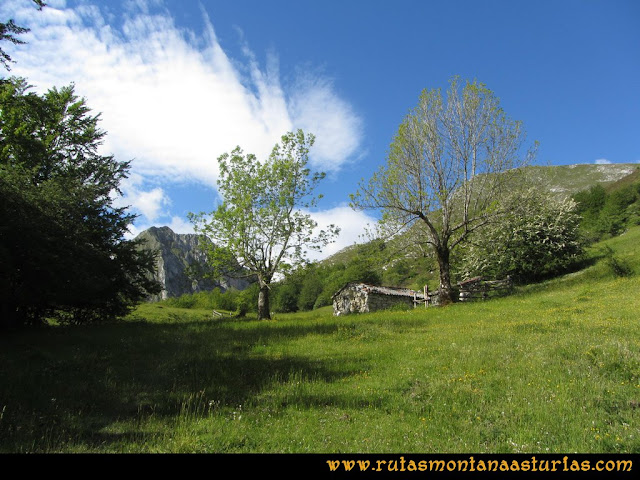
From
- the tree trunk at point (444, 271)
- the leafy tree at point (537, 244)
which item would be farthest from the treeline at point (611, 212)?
the tree trunk at point (444, 271)

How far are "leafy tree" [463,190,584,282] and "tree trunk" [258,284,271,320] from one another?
756 inches

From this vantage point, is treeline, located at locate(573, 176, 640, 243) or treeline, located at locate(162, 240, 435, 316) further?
treeline, located at locate(573, 176, 640, 243)

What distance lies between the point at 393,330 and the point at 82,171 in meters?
24.1

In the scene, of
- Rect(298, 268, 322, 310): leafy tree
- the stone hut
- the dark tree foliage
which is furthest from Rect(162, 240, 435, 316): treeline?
the dark tree foliage

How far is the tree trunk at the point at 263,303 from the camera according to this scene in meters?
25.1

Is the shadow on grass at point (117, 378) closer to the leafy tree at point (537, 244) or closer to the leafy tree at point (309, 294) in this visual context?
the leafy tree at point (537, 244)

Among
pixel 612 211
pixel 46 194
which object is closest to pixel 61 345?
pixel 46 194

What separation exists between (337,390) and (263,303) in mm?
17886

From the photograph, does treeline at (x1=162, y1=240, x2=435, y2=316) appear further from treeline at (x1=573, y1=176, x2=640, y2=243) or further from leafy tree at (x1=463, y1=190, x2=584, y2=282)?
treeline at (x1=573, y1=176, x2=640, y2=243)

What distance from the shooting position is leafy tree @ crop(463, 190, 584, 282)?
32.5m

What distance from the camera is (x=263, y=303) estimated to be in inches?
1005

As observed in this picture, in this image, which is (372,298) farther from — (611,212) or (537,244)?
(611,212)

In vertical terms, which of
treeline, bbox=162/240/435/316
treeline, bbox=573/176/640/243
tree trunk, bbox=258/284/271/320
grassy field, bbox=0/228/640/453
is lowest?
grassy field, bbox=0/228/640/453
